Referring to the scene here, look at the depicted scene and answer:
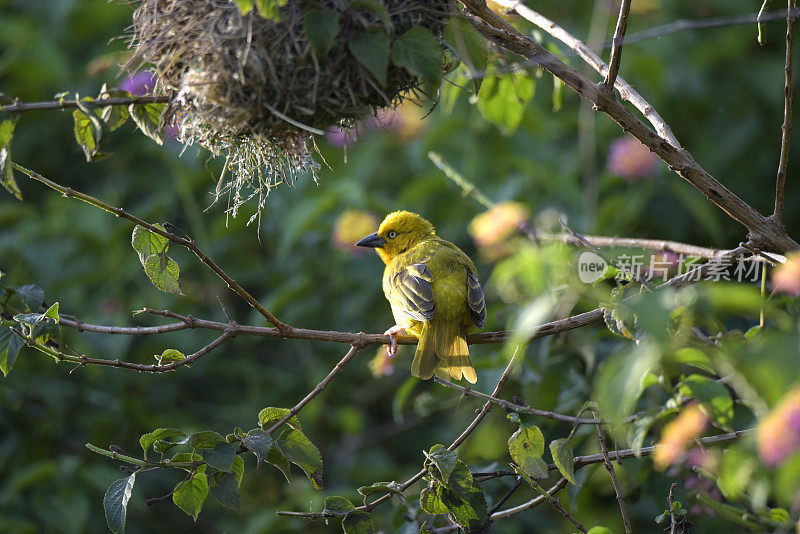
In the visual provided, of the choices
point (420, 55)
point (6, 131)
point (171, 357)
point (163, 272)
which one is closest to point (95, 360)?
point (171, 357)

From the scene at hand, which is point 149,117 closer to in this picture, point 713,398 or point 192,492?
point 192,492

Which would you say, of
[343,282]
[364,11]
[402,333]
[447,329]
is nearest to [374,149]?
[343,282]

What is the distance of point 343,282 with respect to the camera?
4945 millimetres

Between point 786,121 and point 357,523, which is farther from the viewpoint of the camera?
point 357,523

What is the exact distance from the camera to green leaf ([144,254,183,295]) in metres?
2.19

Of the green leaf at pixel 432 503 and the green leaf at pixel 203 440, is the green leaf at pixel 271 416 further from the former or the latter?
the green leaf at pixel 432 503

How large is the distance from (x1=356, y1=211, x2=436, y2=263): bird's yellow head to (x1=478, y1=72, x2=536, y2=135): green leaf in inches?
40.1

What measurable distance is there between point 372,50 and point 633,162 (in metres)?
3.03

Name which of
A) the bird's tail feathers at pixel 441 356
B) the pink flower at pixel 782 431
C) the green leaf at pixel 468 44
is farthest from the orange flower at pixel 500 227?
the pink flower at pixel 782 431

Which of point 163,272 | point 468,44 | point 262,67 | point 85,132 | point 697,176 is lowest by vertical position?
point 163,272

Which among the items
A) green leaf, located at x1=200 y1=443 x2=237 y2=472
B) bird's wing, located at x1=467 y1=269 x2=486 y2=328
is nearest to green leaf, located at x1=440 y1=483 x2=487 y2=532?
green leaf, located at x1=200 y1=443 x2=237 y2=472

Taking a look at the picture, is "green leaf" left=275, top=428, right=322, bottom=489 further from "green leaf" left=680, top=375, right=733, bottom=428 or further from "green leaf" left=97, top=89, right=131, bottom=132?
"green leaf" left=97, top=89, right=131, bottom=132

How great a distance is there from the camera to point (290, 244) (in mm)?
4578

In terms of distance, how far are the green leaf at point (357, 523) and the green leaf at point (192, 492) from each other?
0.40 m
